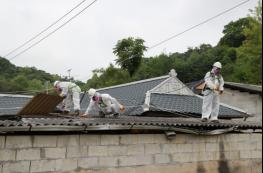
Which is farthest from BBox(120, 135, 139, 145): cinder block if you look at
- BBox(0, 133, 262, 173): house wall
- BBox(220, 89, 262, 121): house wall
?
BBox(220, 89, 262, 121): house wall

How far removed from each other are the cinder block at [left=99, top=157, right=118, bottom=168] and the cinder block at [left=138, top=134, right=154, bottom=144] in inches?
32.9

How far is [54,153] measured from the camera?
7.70 m

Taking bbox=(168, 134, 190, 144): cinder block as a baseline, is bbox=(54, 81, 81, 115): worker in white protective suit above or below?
above

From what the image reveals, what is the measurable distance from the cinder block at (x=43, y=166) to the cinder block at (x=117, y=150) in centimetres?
140

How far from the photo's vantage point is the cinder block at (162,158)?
360 inches

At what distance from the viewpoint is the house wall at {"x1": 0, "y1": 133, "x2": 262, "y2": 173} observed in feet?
24.1

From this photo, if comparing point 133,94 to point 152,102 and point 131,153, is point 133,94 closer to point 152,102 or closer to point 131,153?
point 152,102

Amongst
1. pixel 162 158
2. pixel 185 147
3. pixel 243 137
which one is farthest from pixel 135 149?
pixel 243 137

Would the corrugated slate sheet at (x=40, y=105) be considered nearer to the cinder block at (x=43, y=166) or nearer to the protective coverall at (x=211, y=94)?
the cinder block at (x=43, y=166)

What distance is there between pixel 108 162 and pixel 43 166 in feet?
5.20

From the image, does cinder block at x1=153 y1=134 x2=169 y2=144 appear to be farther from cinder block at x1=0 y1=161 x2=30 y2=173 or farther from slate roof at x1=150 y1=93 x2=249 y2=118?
slate roof at x1=150 y1=93 x2=249 y2=118

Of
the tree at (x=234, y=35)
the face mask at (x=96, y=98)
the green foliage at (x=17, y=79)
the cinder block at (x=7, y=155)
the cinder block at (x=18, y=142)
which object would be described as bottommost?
the cinder block at (x=7, y=155)

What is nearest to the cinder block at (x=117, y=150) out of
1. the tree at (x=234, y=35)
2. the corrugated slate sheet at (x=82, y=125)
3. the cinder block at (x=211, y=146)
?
the corrugated slate sheet at (x=82, y=125)

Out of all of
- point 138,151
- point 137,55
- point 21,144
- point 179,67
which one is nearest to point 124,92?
point 138,151
